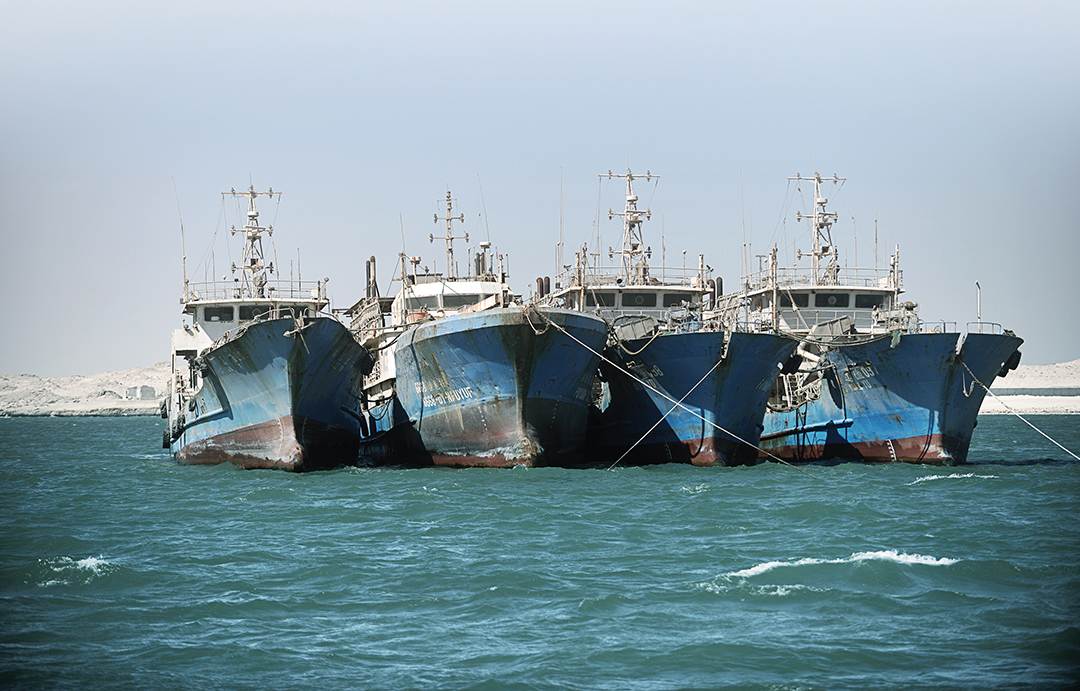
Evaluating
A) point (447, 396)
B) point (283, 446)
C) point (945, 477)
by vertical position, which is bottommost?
point (945, 477)

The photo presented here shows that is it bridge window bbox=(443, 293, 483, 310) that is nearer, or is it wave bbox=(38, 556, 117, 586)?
wave bbox=(38, 556, 117, 586)

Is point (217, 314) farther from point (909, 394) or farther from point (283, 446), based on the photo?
point (909, 394)

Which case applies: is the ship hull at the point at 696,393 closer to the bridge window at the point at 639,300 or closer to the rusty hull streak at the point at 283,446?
the bridge window at the point at 639,300

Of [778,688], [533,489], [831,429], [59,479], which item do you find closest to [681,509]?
[533,489]

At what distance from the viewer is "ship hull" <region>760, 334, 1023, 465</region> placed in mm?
27000

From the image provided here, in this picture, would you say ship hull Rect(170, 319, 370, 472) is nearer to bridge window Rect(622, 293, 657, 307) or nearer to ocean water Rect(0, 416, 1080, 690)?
ocean water Rect(0, 416, 1080, 690)

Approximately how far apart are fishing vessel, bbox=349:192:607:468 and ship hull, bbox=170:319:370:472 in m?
1.59

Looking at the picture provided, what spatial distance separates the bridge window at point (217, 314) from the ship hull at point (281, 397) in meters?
5.89

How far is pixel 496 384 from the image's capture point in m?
24.5

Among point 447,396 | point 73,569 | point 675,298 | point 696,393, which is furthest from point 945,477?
point 73,569

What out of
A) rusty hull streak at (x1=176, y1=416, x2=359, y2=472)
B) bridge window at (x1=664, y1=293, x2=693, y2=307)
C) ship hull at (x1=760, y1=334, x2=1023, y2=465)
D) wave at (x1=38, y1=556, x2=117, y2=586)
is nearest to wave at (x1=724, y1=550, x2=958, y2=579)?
wave at (x1=38, y1=556, x2=117, y2=586)

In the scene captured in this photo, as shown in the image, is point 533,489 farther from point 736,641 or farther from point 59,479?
point 59,479

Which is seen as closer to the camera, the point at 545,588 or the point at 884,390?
the point at 545,588

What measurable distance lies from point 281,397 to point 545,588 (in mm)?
14800
